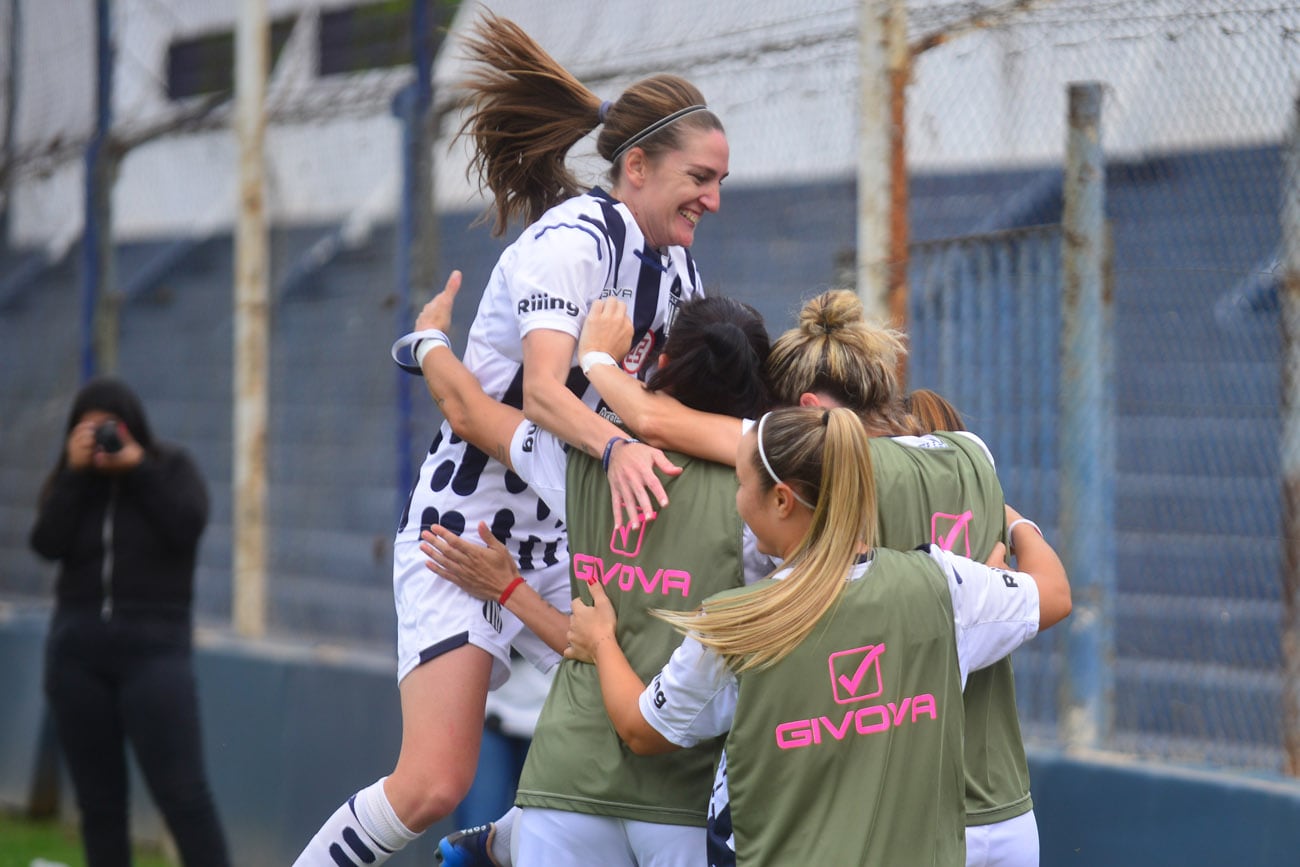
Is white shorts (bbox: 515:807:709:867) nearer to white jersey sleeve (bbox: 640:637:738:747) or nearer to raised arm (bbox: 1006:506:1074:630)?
white jersey sleeve (bbox: 640:637:738:747)

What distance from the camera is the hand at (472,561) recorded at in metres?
3.40

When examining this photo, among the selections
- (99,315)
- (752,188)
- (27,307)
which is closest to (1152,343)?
(752,188)

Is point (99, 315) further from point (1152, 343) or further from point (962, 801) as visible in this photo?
point (962, 801)

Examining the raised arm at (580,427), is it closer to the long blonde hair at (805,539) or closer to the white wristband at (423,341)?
the long blonde hair at (805,539)

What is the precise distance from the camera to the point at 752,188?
566cm

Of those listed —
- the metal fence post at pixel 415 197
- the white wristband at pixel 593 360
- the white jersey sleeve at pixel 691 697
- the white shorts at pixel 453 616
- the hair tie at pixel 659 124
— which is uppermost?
the metal fence post at pixel 415 197

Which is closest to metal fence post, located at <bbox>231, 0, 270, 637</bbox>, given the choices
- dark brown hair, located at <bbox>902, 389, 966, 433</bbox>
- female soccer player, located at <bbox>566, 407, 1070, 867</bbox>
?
dark brown hair, located at <bbox>902, 389, 966, 433</bbox>

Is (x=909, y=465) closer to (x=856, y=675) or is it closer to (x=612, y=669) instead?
(x=856, y=675)

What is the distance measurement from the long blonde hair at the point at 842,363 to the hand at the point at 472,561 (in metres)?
0.78

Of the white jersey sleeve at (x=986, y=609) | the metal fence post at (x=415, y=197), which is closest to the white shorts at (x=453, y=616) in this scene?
the white jersey sleeve at (x=986, y=609)

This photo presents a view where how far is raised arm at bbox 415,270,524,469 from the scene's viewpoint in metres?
3.39

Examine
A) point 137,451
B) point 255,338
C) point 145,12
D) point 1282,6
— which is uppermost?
point 145,12

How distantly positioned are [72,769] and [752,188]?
3.22m

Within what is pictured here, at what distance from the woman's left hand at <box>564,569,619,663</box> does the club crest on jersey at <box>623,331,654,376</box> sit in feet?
2.05
